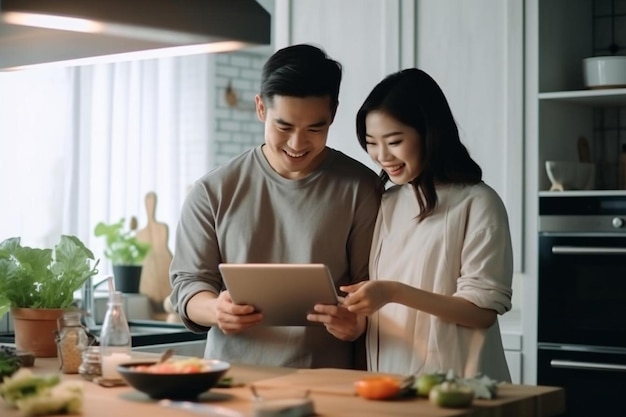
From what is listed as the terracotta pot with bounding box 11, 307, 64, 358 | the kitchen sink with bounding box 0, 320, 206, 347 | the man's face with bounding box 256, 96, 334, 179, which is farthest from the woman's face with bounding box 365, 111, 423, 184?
the kitchen sink with bounding box 0, 320, 206, 347

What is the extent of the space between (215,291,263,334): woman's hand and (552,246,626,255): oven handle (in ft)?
5.92

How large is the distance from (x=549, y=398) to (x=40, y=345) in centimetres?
149

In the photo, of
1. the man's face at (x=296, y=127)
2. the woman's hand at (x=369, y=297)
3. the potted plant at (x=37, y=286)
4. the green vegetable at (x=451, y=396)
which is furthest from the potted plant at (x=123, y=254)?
the green vegetable at (x=451, y=396)

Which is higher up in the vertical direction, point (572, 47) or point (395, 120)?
point (572, 47)

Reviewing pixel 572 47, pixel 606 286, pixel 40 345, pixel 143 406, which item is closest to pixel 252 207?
pixel 40 345

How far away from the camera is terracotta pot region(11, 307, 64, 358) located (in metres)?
3.12

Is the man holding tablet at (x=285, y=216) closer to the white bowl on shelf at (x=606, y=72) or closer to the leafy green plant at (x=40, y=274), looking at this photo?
the leafy green plant at (x=40, y=274)

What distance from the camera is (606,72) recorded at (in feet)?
13.9

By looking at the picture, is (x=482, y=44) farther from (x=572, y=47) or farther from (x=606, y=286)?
(x=606, y=286)

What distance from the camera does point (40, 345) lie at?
10.3 feet

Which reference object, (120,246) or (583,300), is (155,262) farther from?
(583,300)

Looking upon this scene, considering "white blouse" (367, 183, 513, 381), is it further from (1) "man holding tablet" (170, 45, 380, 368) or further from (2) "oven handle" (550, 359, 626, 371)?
(2) "oven handle" (550, 359, 626, 371)

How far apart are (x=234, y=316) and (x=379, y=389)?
613 mm

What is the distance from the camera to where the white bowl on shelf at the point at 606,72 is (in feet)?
13.8
